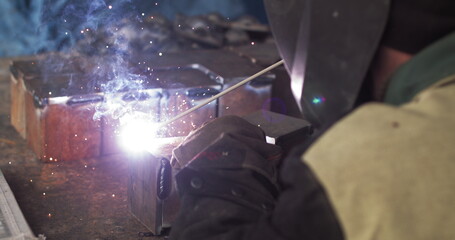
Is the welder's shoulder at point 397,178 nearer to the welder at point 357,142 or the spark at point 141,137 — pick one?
the welder at point 357,142

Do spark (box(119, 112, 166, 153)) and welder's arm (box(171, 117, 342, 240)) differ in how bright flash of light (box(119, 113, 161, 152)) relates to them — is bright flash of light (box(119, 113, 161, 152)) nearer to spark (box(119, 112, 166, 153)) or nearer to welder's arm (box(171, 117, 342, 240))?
spark (box(119, 112, 166, 153))

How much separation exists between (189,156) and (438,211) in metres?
0.84

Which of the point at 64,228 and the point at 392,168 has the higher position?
the point at 392,168

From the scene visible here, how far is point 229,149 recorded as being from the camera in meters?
1.61

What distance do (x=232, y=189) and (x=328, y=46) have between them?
1.43 ft

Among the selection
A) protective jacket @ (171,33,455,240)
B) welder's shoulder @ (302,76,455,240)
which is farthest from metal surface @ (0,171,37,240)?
welder's shoulder @ (302,76,455,240)

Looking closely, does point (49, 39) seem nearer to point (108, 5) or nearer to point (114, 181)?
point (108, 5)

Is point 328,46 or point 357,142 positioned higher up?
point 328,46

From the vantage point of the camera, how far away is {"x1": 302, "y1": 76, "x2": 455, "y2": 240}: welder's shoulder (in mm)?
1085

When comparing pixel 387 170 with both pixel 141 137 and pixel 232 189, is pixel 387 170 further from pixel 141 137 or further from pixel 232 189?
pixel 141 137

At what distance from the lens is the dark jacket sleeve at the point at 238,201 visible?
1160 mm

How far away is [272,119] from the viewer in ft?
7.88

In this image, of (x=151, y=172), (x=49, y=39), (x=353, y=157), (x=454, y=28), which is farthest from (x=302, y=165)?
(x=49, y=39)

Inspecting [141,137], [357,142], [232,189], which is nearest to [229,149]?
[232,189]
